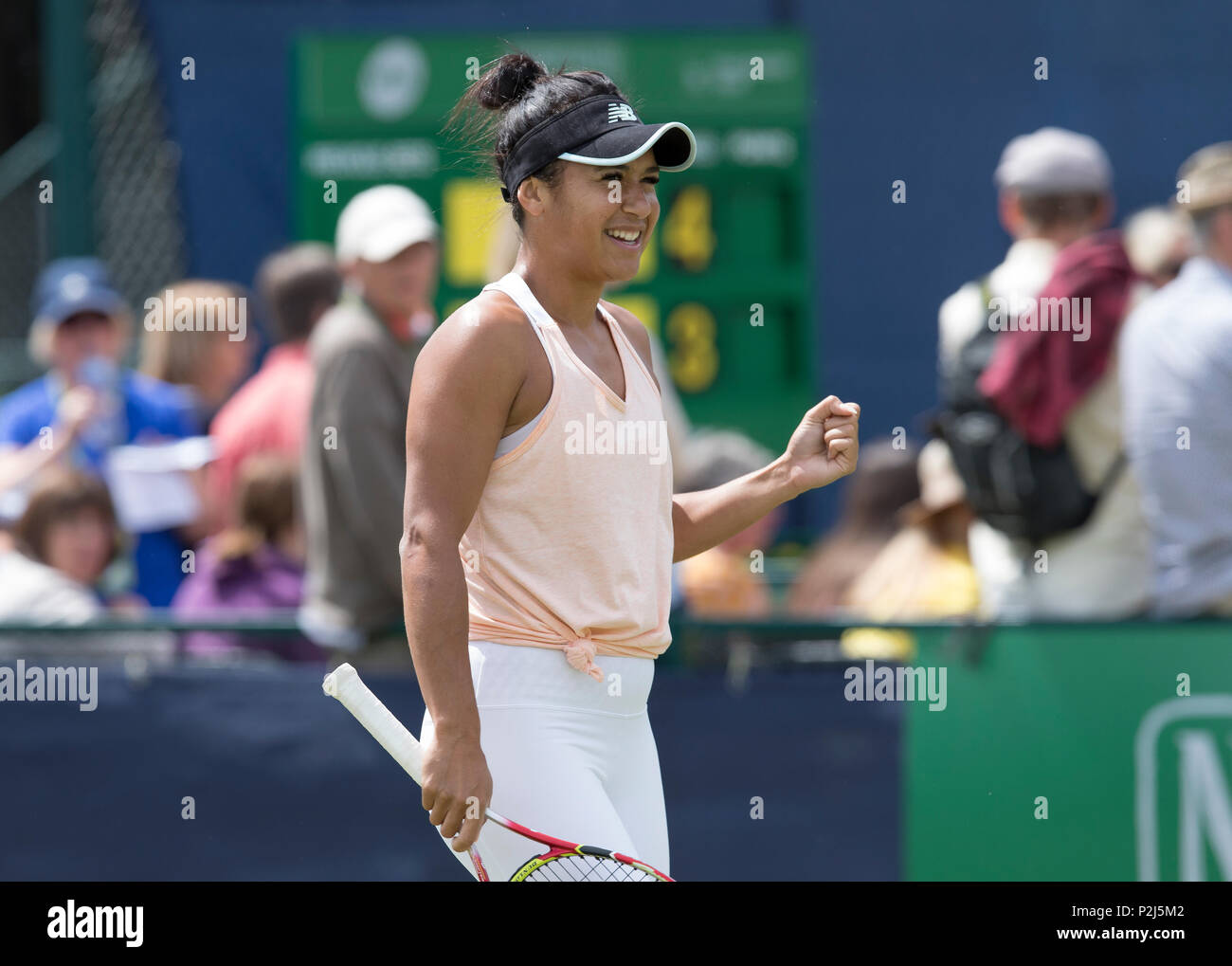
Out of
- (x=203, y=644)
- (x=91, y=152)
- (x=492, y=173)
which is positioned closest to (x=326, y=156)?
(x=91, y=152)

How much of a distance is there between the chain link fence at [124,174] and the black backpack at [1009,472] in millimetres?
5001

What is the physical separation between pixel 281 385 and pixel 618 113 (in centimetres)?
304

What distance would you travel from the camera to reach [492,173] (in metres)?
3.11

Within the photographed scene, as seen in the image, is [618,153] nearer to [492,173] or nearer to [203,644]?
[492,173]

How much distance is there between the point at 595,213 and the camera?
285cm

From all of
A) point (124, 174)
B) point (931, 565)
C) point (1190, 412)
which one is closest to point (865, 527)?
point (931, 565)

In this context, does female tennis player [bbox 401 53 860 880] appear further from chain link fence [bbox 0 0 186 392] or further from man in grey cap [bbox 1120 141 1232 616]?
chain link fence [bbox 0 0 186 392]

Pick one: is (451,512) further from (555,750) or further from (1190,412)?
(1190,412)

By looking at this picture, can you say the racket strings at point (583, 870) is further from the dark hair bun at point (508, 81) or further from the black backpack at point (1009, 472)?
the black backpack at point (1009, 472)

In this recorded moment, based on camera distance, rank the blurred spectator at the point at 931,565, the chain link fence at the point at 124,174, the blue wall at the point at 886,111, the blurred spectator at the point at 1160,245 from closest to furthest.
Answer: the blurred spectator at the point at 931,565 → the blurred spectator at the point at 1160,245 → the blue wall at the point at 886,111 → the chain link fence at the point at 124,174

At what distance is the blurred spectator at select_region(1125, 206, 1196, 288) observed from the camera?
596 centimetres

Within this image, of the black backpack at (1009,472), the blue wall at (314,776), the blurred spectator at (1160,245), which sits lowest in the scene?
the blue wall at (314,776)

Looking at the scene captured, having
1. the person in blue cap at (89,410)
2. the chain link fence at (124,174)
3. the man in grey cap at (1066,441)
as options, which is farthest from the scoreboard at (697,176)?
the man in grey cap at (1066,441)

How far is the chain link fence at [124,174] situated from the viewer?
8836 millimetres
